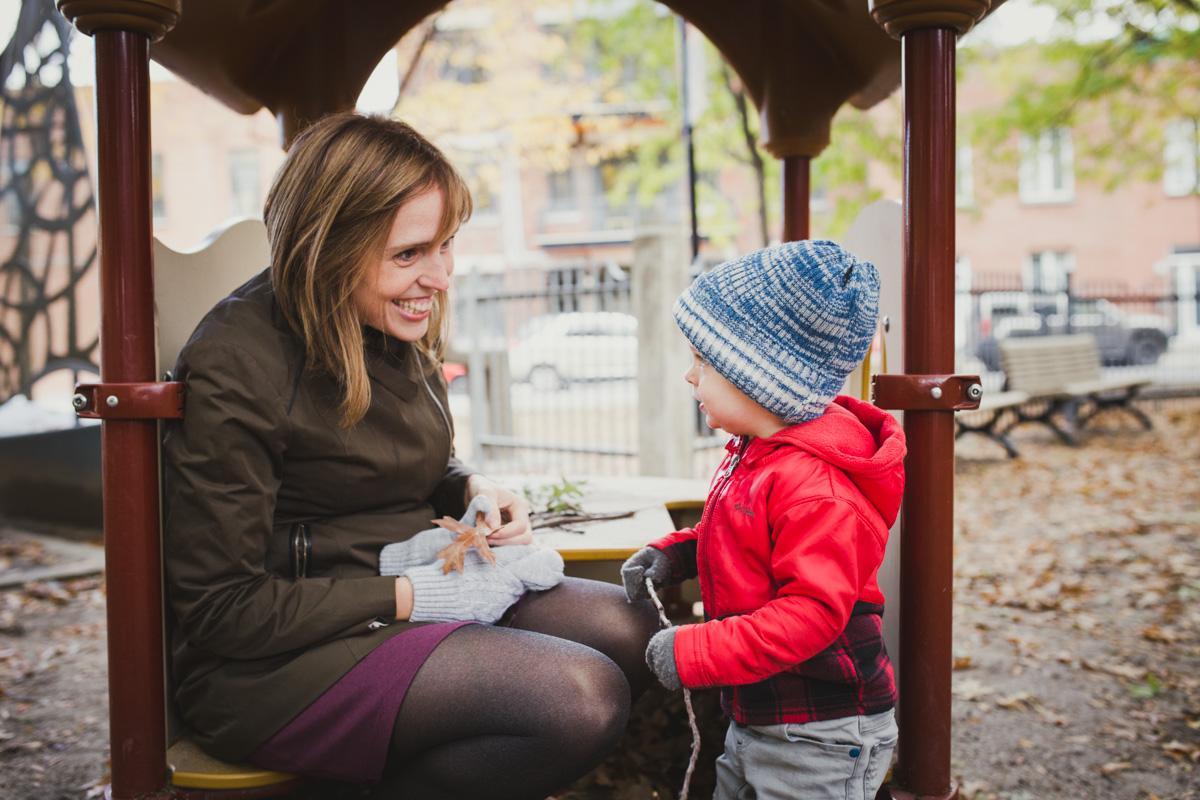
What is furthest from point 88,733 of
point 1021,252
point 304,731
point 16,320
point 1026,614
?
point 1021,252

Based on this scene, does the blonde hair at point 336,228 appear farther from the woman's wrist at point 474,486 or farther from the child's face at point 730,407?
the child's face at point 730,407

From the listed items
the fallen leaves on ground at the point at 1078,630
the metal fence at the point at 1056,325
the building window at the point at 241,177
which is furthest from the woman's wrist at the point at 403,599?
the building window at the point at 241,177

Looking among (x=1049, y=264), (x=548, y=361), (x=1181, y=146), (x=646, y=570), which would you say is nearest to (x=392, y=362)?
(x=646, y=570)

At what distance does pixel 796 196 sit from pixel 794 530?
6.52 ft

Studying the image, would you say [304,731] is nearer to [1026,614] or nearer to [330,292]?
[330,292]

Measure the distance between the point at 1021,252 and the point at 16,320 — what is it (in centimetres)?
2454

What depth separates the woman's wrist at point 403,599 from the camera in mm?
1763

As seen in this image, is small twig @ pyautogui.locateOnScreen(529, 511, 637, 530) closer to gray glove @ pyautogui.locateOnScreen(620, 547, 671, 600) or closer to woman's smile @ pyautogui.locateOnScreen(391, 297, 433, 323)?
gray glove @ pyautogui.locateOnScreen(620, 547, 671, 600)

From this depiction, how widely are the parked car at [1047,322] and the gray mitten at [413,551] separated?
1149cm

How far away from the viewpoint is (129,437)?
5.58 feet

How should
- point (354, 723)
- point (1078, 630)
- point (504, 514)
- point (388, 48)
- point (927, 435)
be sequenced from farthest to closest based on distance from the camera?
point (1078, 630), point (388, 48), point (504, 514), point (927, 435), point (354, 723)

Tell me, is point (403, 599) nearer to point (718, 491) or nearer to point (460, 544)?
point (460, 544)

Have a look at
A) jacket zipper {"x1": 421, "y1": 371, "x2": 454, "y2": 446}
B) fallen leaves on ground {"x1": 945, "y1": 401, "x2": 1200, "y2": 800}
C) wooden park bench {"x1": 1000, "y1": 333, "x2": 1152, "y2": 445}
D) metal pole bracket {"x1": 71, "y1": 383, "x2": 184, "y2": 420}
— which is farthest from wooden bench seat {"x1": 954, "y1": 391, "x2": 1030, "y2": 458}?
metal pole bracket {"x1": 71, "y1": 383, "x2": 184, "y2": 420}

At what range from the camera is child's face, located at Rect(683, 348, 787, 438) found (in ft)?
5.51
